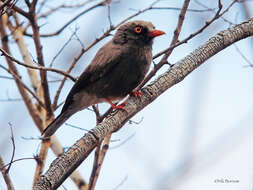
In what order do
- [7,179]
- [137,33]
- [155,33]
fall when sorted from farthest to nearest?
[137,33] < [155,33] < [7,179]

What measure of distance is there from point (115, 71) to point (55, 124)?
1.29 meters

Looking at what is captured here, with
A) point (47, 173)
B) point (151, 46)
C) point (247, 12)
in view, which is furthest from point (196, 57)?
point (47, 173)

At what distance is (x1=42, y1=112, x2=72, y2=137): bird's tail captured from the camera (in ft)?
19.7

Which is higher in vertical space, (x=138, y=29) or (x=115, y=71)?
(x=138, y=29)

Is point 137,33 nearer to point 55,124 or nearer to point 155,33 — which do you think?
point 155,33

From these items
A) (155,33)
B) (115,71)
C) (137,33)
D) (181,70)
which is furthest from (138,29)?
(181,70)

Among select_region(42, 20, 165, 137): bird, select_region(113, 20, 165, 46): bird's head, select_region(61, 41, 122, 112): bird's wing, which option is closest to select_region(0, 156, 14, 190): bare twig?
select_region(42, 20, 165, 137): bird

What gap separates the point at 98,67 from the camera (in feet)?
20.2

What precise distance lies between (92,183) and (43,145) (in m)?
1.57

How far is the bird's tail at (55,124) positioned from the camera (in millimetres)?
6018

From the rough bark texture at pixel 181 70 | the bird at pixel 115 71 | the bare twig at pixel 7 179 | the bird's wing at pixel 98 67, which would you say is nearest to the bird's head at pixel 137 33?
the bird at pixel 115 71

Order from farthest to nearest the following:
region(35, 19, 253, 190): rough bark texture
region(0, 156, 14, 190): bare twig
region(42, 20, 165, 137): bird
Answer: region(42, 20, 165, 137): bird, region(35, 19, 253, 190): rough bark texture, region(0, 156, 14, 190): bare twig

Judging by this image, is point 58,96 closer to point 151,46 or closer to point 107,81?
point 107,81

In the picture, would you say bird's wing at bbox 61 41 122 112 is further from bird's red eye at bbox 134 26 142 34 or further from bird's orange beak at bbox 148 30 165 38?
bird's orange beak at bbox 148 30 165 38
